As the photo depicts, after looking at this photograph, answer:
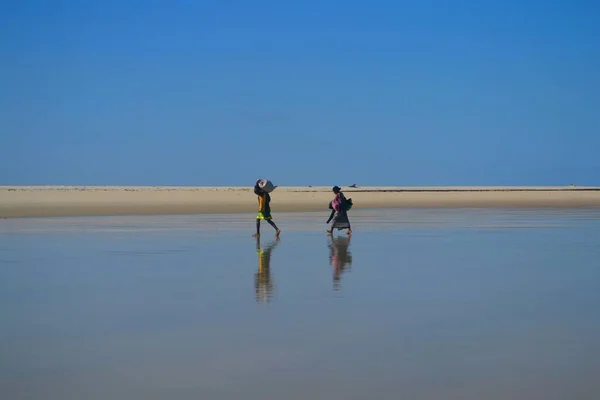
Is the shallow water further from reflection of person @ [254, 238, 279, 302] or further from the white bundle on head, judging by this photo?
the white bundle on head

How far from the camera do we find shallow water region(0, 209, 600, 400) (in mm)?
6145

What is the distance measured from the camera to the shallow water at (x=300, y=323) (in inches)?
242

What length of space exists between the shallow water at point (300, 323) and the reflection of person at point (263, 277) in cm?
5

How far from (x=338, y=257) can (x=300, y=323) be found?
6.95 metres

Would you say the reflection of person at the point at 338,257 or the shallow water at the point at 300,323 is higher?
the reflection of person at the point at 338,257

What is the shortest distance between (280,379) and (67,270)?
25.6 ft

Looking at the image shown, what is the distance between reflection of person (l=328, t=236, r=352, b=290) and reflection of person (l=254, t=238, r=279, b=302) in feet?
3.02

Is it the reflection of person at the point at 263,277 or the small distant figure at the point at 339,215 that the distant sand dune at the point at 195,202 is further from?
the reflection of person at the point at 263,277

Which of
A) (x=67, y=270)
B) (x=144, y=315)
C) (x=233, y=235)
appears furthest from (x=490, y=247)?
(x=144, y=315)

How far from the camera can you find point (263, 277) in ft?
40.3

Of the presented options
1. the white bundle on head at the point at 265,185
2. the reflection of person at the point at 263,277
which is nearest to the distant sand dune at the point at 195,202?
the white bundle on head at the point at 265,185

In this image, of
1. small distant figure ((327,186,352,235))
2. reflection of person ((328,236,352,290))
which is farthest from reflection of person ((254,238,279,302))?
small distant figure ((327,186,352,235))

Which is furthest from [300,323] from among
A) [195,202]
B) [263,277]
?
[195,202]

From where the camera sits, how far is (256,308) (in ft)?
31.0
